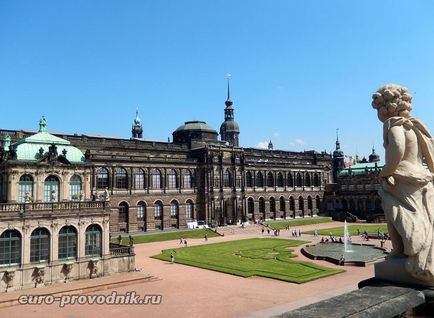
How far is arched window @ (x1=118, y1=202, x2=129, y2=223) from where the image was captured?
68562 millimetres

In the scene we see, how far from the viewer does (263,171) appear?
92688mm

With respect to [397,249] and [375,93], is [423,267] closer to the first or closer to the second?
[397,249]

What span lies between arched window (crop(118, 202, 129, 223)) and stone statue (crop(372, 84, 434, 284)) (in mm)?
64589

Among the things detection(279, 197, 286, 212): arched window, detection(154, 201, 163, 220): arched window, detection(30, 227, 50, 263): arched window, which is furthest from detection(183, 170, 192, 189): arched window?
detection(30, 227, 50, 263): arched window

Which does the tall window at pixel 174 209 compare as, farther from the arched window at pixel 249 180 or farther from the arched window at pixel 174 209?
the arched window at pixel 249 180

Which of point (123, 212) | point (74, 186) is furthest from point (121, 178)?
point (74, 186)

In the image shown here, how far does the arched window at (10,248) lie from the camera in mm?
32938

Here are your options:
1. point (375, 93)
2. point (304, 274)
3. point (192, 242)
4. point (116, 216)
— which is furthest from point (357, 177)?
point (375, 93)

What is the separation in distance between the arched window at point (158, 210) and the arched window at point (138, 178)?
4.54m

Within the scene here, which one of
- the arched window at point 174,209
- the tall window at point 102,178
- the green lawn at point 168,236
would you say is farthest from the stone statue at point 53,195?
the arched window at point 174,209

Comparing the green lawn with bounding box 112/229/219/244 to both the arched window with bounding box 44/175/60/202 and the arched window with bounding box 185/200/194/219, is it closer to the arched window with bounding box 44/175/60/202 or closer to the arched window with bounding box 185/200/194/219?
the arched window with bounding box 185/200/194/219

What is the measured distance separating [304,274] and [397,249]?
99.8 ft

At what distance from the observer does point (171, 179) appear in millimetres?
76062

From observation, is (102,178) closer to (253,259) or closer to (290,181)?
(253,259)
